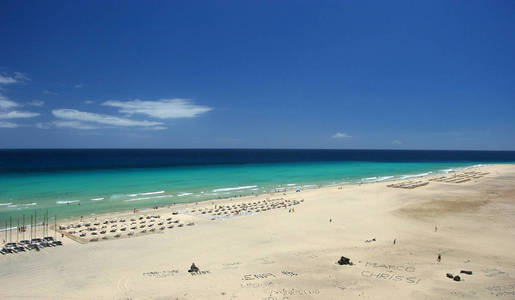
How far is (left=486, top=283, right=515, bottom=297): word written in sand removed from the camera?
50.0ft

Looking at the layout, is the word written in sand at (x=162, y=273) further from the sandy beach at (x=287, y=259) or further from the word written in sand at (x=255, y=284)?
the word written in sand at (x=255, y=284)

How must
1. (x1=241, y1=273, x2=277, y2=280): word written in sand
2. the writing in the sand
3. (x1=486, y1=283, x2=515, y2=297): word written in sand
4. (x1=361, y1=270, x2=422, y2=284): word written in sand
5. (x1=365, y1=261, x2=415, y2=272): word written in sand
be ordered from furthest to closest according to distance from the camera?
(x1=365, y1=261, x2=415, y2=272): word written in sand → (x1=241, y1=273, x2=277, y2=280): word written in sand → (x1=361, y1=270, x2=422, y2=284): word written in sand → (x1=486, y1=283, x2=515, y2=297): word written in sand → the writing in the sand

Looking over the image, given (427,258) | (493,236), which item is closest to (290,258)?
(427,258)

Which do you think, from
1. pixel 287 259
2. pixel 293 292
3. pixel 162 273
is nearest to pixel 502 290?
pixel 293 292

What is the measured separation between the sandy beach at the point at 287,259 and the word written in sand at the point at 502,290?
2.0 inches

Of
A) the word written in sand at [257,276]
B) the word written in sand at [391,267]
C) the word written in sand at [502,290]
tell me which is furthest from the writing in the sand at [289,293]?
the word written in sand at [502,290]

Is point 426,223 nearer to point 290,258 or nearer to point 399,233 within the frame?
point 399,233

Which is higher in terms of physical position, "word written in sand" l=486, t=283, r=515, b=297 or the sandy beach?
the sandy beach

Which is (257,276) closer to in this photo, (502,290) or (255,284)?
(255,284)

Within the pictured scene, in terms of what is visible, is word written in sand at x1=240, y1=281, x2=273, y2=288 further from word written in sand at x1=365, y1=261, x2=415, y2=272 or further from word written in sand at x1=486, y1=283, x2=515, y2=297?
word written in sand at x1=486, y1=283, x2=515, y2=297

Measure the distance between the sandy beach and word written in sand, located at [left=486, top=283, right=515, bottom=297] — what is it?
0.05 metres

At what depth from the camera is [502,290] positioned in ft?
51.3

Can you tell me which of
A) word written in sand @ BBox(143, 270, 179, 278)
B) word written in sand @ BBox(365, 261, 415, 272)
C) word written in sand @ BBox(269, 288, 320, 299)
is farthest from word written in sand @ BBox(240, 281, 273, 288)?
word written in sand @ BBox(365, 261, 415, 272)

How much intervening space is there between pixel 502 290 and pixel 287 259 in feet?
36.7
